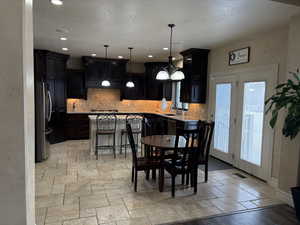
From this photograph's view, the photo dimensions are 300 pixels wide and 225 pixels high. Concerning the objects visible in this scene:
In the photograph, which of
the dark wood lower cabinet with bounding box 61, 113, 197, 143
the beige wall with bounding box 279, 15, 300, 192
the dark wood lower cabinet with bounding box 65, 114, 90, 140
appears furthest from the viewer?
the dark wood lower cabinet with bounding box 65, 114, 90, 140

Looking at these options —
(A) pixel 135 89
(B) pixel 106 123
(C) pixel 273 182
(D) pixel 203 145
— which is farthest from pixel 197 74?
(C) pixel 273 182

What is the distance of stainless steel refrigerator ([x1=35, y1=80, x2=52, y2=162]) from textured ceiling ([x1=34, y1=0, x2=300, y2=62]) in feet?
3.81

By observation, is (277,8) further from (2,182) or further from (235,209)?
(2,182)

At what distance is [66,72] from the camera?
7250 millimetres

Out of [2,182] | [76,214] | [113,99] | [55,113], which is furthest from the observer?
[113,99]

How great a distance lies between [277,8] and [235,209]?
9.26 feet

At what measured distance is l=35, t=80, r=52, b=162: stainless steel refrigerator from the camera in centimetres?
Result: 478

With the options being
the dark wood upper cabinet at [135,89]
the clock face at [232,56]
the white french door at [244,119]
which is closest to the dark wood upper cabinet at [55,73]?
the dark wood upper cabinet at [135,89]

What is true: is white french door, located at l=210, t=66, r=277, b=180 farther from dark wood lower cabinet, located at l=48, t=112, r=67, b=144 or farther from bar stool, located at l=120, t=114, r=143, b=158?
dark wood lower cabinet, located at l=48, t=112, r=67, b=144

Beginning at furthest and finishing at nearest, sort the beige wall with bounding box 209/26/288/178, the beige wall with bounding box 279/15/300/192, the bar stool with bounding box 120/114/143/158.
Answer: the bar stool with bounding box 120/114/143/158 → the beige wall with bounding box 209/26/288/178 → the beige wall with bounding box 279/15/300/192

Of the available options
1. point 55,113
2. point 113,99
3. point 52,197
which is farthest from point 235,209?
point 113,99

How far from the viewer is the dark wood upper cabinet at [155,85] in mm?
8062

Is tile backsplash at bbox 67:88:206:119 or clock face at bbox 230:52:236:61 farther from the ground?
clock face at bbox 230:52:236:61

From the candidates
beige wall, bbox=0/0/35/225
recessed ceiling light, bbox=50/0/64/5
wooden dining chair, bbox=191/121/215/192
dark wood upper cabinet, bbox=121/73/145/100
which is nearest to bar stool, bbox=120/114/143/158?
wooden dining chair, bbox=191/121/215/192
